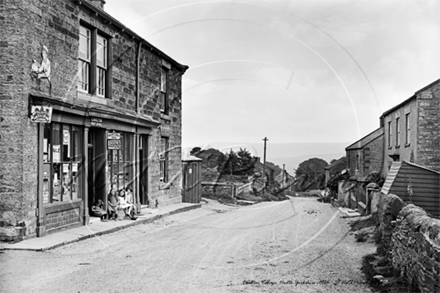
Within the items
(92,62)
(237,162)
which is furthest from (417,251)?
(237,162)

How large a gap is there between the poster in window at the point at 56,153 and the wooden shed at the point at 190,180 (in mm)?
11380

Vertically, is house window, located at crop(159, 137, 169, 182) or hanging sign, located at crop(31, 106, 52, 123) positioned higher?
hanging sign, located at crop(31, 106, 52, 123)

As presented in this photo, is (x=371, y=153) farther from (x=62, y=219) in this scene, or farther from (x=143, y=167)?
(x=62, y=219)

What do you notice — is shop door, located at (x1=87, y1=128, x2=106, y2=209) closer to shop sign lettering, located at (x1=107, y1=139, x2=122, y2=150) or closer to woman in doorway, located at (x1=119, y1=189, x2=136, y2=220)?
shop sign lettering, located at (x1=107, y1=139, x2=122, y2=150)

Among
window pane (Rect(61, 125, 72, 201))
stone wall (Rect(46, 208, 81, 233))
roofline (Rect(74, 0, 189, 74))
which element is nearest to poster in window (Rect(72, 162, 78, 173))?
window pane (Rect(61, 125, 72, 201))

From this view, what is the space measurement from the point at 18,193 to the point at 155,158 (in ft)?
28.4

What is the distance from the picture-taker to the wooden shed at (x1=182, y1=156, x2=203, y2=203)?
22.3 m

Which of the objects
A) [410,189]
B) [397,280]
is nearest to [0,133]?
[397,280]

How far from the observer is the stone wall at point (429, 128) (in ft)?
63.9

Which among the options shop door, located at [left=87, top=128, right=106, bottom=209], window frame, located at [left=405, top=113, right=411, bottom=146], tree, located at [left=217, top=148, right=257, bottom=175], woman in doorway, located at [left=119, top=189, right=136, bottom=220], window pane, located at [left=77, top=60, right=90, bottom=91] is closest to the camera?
window pane, located at [left=77, top=60, right=90, bottom=91]

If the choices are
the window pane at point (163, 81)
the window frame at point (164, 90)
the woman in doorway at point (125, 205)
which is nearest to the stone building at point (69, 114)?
the woman in doorway at point (125, 205)

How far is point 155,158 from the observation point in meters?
18.1

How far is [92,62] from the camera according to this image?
1323 centimetres

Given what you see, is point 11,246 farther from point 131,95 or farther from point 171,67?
point 171,67
